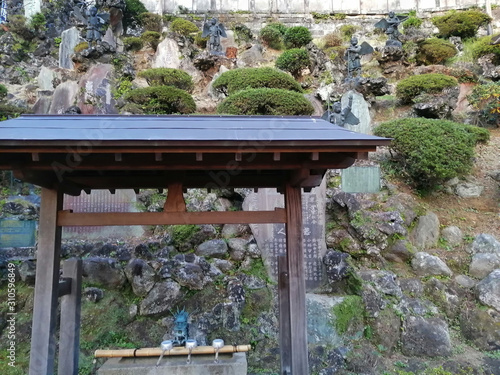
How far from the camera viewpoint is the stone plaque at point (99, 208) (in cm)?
796

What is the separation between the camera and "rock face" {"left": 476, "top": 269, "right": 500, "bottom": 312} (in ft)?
20.5

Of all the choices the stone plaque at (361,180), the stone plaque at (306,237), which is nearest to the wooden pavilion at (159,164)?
the stone plaque at (306,237)

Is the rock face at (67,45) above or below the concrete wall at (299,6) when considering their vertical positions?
below

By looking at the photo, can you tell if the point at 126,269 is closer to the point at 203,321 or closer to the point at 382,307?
the point at 203,321

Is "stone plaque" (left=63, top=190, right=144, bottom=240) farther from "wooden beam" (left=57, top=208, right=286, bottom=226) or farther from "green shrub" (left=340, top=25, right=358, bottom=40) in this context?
"green shrub" (left=340, top=25, right=358, bottom=40)

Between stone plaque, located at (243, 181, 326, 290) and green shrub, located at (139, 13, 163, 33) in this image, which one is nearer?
stone plaque, located at (243, 181, 326, 290)

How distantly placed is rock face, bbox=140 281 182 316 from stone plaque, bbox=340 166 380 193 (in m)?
5.13

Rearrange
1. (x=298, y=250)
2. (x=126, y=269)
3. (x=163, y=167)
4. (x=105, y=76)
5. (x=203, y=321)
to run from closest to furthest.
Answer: (x=163, y=167) → (x=298, y=250) → (x=203, y=321) → (x=126, y=269) → (x=105, y=76)

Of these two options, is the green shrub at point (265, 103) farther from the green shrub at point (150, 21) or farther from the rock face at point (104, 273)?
the green shrub at point (150, 21)

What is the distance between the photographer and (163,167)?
3320mm

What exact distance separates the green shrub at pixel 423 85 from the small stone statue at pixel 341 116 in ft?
10.2

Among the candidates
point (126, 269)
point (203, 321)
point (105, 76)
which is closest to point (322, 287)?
point (203, 321)

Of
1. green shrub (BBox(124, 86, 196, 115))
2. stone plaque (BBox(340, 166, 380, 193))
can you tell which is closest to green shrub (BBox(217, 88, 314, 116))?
green shrub (BBox(124, 86, 196, 115))

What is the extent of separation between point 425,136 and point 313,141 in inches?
282
